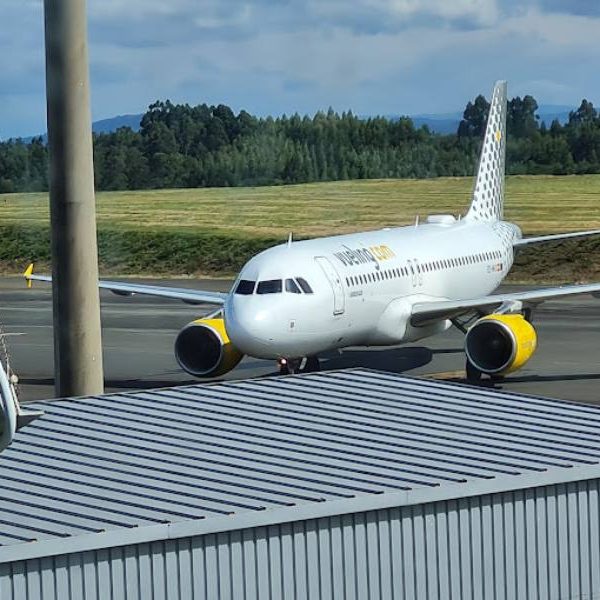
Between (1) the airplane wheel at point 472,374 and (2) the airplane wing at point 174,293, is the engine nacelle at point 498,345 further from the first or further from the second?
(2) the airplane wing at point 174,293

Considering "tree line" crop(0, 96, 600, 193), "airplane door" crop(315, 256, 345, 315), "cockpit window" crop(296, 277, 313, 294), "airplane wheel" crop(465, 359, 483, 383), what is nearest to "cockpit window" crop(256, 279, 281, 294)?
"cockpit window" crop(296, 277, 313, 294)

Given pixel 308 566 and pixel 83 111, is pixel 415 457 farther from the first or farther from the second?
pixel 83 111

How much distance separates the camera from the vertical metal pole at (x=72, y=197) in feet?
91.8

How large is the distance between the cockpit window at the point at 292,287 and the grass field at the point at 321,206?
68.1 meters

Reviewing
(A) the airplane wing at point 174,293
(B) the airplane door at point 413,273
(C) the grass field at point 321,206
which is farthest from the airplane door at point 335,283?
(C) the grass field at point 321,206

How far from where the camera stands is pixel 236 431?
75.0 feet

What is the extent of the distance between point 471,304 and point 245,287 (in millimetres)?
7771

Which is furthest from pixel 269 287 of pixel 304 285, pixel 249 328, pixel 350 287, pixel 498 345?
pixel 498 345

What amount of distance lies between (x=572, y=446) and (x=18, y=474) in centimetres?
749

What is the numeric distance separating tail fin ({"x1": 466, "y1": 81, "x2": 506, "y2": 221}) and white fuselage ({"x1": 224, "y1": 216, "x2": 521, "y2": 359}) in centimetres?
473

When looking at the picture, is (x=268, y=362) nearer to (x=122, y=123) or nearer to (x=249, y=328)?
(x=249, y=328)

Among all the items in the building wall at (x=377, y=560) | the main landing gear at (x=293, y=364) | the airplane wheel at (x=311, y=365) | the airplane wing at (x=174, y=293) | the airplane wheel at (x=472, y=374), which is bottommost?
the airplane wheel at (x=472, y=374)

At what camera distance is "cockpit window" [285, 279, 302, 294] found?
132 ft

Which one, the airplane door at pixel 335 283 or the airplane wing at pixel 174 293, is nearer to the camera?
the airplane door at pixel 335 283
